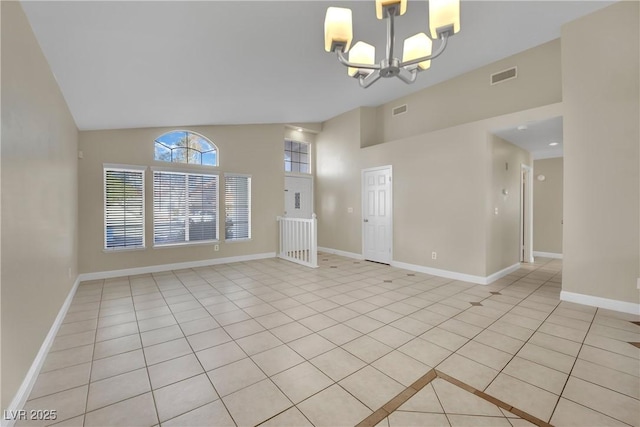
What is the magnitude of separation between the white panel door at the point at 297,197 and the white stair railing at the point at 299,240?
79cm

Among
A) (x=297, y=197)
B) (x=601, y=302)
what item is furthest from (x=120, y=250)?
(x=601, y=302)

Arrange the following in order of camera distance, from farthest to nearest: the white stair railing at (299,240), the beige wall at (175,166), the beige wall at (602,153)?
1. the white stair railing at (299,240)
2. the beige wall at (175,166)
3. the beige wall at (602,153)

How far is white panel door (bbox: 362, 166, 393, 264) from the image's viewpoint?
5570 mm

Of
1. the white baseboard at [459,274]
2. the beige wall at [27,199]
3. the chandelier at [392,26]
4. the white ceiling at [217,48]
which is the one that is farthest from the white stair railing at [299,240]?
the beige wall at [27,199]

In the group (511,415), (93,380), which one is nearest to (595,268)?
(511,415)

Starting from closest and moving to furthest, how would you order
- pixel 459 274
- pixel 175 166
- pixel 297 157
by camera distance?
pixel 459 274, pixel 175 166, pixel 297 157

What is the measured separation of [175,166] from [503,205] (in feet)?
20.3

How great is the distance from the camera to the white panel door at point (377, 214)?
5.57 meters

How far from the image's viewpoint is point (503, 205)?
4598 millimetres

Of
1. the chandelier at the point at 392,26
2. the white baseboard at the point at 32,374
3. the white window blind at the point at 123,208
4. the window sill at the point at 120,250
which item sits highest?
the chandelier at the point at 392,26

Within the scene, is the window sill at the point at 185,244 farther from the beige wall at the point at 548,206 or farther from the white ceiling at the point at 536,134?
the beige wall at the point at 548,206

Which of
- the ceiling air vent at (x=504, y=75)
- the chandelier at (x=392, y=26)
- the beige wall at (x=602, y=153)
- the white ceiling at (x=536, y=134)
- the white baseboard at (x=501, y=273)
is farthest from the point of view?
the white baseboard at (x=501, y=273)

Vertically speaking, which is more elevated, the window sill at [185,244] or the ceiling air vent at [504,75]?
the ceiling air vent at [504,75]

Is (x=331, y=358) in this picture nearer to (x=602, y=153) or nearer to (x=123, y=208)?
(x=602, y=153)
